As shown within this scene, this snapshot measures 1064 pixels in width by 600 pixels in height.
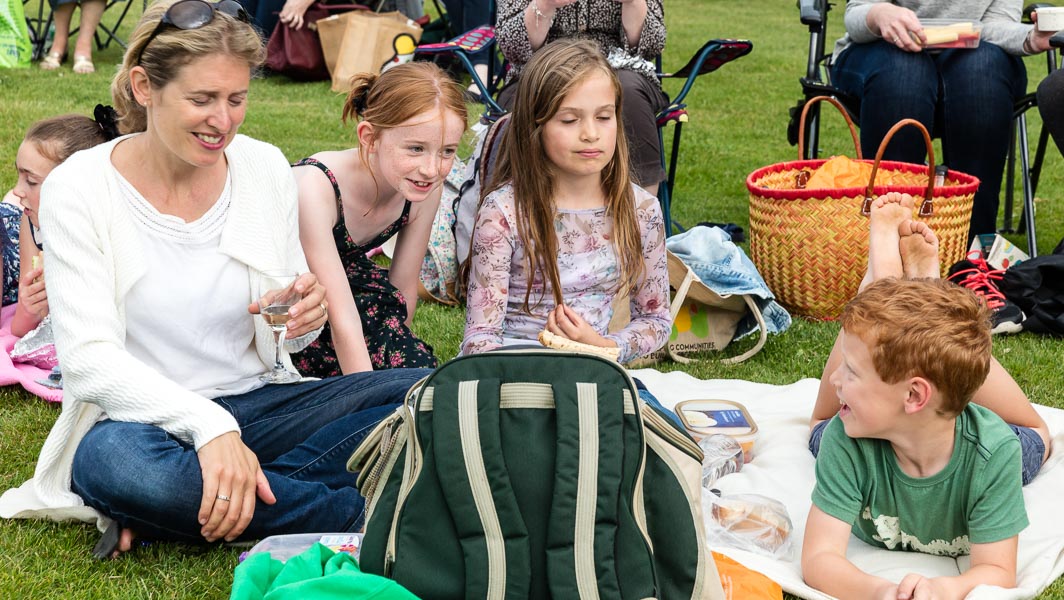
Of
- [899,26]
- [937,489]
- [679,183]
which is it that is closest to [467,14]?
[679,183]

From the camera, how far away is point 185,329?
→ 257cm

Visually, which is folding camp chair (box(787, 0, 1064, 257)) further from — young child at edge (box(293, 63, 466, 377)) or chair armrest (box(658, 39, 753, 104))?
young child at edge (box(293, 63, 466, 377))

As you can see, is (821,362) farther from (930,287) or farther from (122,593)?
(122,593)

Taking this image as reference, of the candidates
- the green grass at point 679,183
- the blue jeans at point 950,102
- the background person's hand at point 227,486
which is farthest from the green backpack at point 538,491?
the blue jeans at point 950,102

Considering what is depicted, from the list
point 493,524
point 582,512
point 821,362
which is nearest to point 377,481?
point 493,524

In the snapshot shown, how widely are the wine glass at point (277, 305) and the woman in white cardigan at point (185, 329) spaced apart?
23 millimetres

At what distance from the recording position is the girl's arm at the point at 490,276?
3.20m

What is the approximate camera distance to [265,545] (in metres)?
2.39

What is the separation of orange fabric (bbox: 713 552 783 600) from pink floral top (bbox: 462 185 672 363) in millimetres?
994

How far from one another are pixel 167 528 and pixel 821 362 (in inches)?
91.7

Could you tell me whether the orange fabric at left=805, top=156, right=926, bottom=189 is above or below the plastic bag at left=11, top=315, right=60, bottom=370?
above

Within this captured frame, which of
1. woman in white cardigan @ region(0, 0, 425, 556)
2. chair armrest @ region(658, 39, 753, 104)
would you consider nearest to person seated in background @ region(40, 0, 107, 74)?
chair armrest @ region(658, 39, 753, 104)

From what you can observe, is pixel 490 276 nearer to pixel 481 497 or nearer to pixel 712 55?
pixel 481 497

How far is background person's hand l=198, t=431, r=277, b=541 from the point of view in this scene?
2.32m
